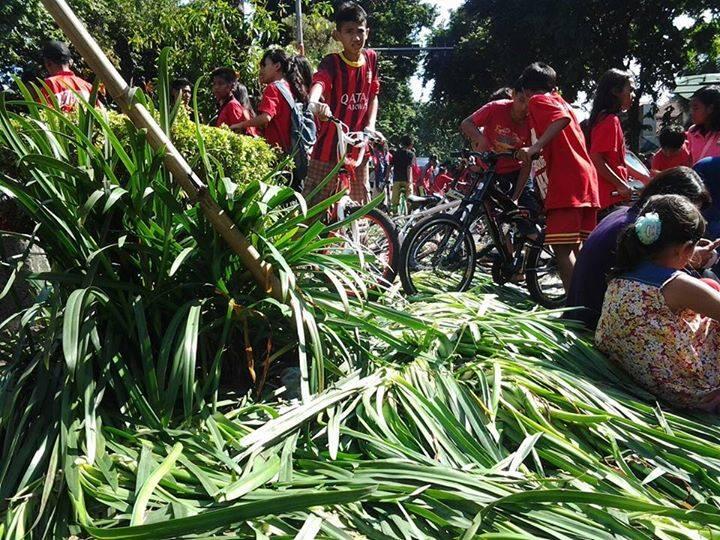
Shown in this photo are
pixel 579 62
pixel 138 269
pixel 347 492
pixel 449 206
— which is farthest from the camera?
pixel 579 62

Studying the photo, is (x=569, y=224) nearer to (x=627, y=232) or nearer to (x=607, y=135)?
(x=607, y=135)

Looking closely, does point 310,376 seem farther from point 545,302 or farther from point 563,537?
point 545,302

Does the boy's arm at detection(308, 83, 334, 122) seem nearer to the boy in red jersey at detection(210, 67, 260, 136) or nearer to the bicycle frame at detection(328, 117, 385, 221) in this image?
the bicycle frame at detection(328, 117, 385, 221)

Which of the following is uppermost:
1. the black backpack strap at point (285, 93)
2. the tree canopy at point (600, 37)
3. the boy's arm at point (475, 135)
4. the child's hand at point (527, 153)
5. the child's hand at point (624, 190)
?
the tree canopy at point (600, 37)

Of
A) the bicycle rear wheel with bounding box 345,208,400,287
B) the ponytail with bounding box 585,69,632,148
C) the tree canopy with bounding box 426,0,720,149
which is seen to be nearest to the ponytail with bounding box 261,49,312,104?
the bicycle rear wheel with bounding box 345,208,400,287

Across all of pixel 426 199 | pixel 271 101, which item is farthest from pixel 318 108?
pixel 426 199

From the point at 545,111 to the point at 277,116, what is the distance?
5.49 feet

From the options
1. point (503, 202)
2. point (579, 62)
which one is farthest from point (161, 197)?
point (579, 62)

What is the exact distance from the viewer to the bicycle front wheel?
4.18 metres

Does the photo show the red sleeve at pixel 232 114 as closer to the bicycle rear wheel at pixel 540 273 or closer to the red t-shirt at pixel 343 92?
the red t-shirt at pixel 343 92

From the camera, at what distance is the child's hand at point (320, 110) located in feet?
12.8

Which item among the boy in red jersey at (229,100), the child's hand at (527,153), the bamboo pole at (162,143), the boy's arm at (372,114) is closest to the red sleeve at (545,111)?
the child's hand at (527,153)

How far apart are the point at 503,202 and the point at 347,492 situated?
3.42 metres

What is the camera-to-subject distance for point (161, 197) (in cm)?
213
